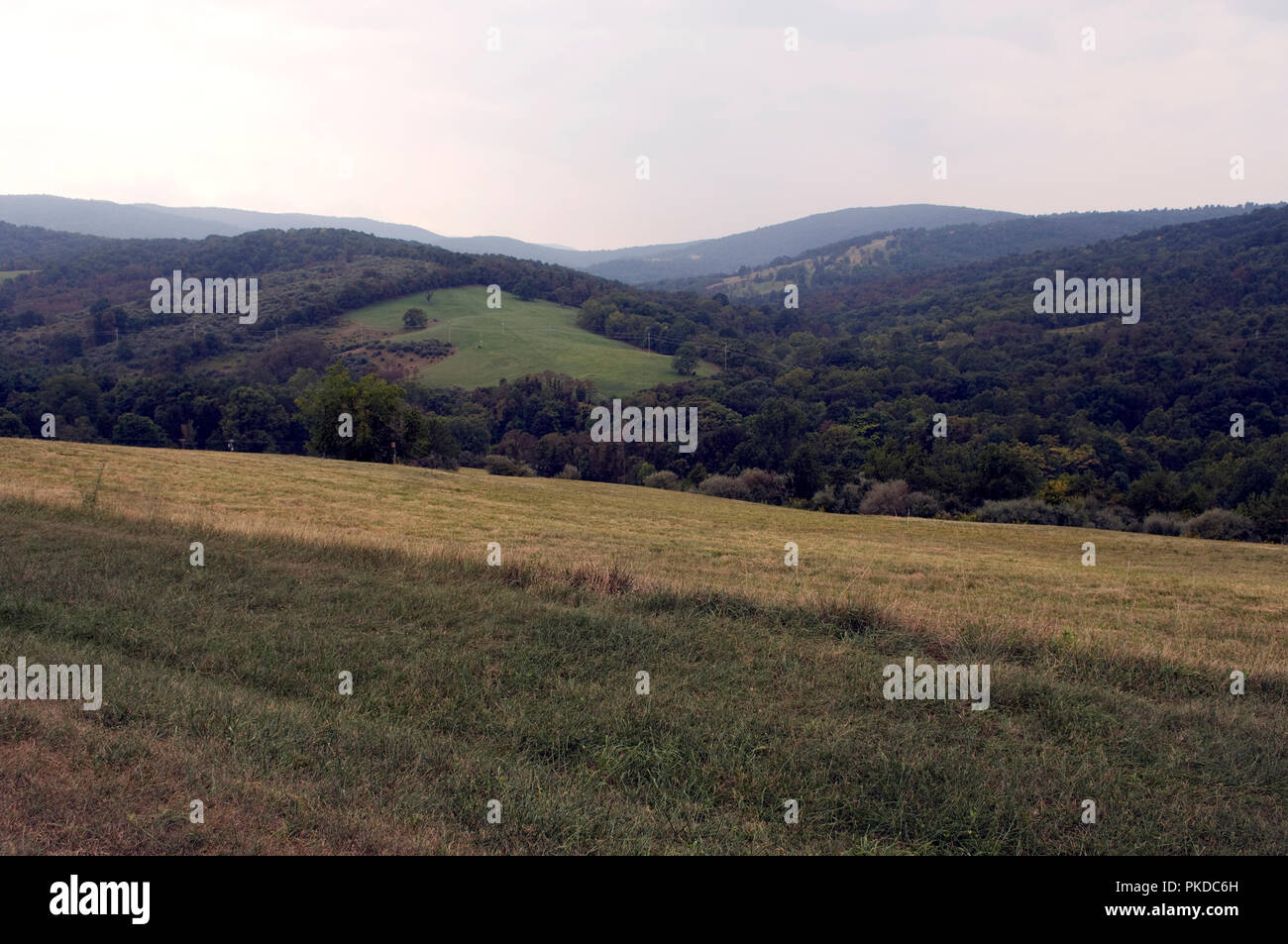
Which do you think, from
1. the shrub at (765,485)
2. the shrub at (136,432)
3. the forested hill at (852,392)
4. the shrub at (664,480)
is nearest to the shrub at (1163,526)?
the forested hill at (852,392)

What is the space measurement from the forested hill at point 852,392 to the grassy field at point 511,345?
204 inches

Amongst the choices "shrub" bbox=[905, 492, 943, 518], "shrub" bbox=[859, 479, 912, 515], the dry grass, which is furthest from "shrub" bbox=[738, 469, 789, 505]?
the dry grass

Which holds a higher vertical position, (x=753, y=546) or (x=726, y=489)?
(x=753, y=546)

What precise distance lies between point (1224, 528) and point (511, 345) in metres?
79.4

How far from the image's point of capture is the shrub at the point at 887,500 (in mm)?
45719

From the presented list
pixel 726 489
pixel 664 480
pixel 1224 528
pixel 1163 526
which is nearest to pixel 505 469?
pixel 664 480

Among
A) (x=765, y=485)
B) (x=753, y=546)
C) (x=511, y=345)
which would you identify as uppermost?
(x=511, y=345)

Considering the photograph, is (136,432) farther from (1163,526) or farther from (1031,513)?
(1163,526)

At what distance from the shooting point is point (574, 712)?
6.63 meters

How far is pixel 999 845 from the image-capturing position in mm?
5039

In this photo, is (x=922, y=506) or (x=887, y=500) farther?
(x=887, y=500)

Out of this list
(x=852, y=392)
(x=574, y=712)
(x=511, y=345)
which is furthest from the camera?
(x=511, y=345)

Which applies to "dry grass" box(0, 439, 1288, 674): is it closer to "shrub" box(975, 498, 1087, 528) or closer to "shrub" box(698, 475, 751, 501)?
"shrub" box(975, 498, 1087, 528)

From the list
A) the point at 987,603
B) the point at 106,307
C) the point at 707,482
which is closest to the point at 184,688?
the point at 987,603
